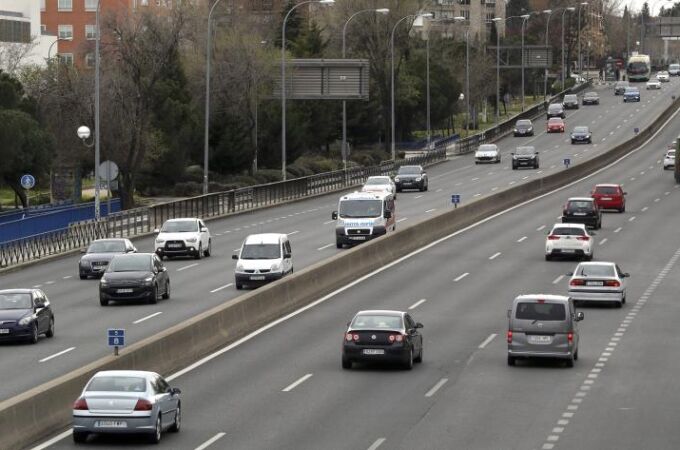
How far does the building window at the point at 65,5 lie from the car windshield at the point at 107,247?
387 feet

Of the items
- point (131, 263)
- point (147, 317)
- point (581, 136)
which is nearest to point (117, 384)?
point (147, 317)

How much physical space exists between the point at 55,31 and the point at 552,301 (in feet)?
451

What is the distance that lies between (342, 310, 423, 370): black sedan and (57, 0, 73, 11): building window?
454ft

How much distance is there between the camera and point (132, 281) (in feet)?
143

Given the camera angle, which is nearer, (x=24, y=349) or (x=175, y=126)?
(x=24, y=349)

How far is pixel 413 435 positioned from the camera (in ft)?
84.1

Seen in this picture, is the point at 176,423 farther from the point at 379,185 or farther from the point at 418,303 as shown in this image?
the point at 379,185

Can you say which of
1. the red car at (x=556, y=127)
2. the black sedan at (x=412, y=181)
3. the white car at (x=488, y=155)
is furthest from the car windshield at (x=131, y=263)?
the red car at (x=556, y=127)

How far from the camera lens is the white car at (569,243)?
181 ft

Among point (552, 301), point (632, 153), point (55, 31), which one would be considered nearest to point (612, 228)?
point (552, 301)

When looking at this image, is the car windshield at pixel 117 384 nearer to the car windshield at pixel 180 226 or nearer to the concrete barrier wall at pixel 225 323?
the concrete barrier wall at pixel 225 323

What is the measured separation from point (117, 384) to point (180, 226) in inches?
1313

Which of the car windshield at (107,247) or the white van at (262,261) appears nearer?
the white van at (262,261)

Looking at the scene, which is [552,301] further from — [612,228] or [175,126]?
[175,126]
